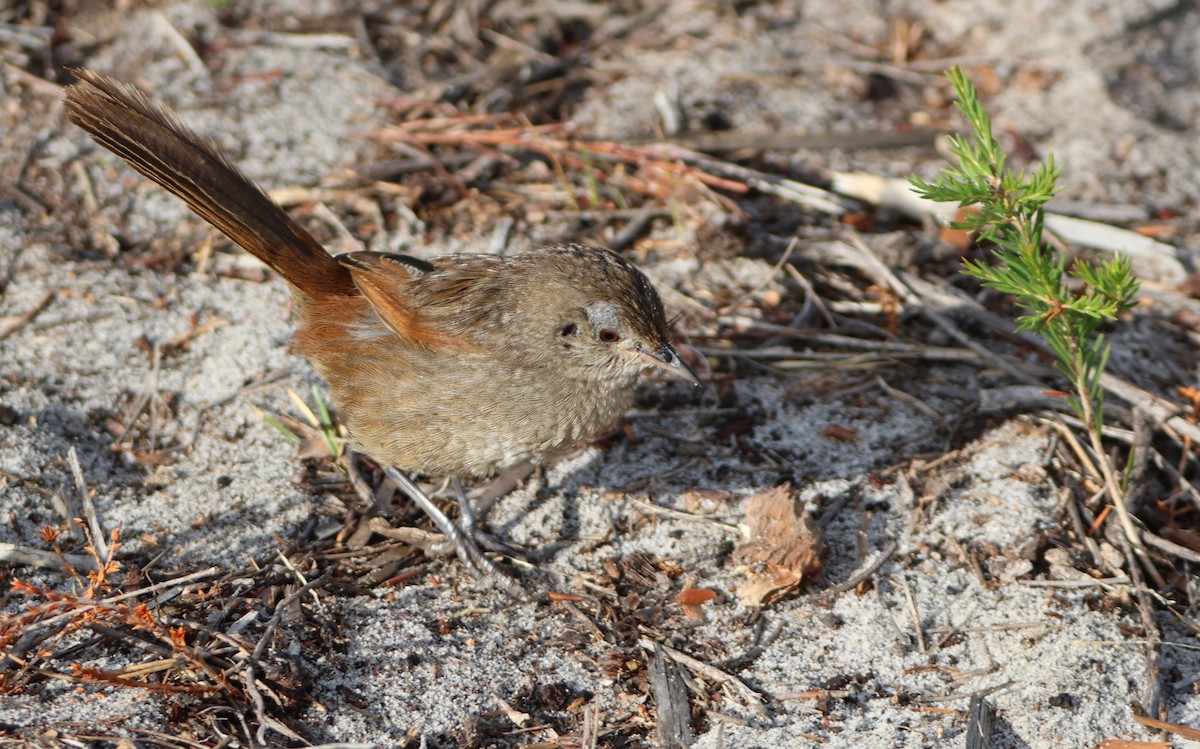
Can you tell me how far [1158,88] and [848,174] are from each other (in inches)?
79.9

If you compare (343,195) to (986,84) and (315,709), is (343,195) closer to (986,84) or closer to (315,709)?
(315,709)

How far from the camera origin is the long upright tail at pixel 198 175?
3.79 metres

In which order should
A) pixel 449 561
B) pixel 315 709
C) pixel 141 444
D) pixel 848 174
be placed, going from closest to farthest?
pixel 315 709 → pixel 449 561 → pixel 141 444 → pixel 848 174

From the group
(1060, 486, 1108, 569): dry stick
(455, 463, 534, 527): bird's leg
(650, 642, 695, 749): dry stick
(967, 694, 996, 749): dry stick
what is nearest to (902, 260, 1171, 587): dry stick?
(1060, 486, 1108, 569): dry stick

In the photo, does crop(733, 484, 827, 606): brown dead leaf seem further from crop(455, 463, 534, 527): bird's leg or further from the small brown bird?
crop(455, 463, 534, 527): bird's leg

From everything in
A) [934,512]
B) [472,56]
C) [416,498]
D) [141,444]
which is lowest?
[934,512]

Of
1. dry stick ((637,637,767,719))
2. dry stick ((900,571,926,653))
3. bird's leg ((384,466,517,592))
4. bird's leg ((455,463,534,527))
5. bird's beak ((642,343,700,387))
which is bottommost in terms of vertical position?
dry stick ((900,571,926,653))

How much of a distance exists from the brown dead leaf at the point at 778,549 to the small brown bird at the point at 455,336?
0.57 m

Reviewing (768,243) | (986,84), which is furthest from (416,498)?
(986,84)

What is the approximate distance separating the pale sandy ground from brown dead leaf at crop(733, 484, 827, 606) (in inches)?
3.4

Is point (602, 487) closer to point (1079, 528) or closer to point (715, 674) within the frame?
point (715, 674)

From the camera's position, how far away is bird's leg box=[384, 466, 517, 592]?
12.5 ft

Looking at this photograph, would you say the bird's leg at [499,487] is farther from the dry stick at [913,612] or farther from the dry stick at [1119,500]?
the dry stick at [1119,500]

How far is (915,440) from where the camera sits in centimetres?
438
